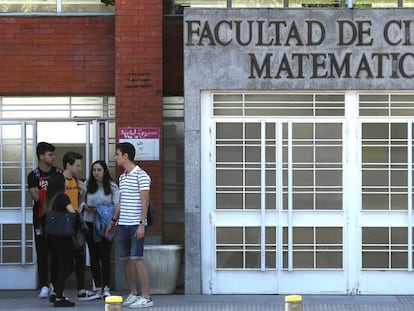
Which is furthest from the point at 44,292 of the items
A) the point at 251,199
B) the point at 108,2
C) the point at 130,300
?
the point at 108,2

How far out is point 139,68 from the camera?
11125 millimetres

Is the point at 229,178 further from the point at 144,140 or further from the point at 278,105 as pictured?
the point at 144,140

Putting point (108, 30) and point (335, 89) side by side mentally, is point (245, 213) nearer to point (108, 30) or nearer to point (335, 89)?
point (335, 89)

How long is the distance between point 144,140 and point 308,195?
7.24 ft

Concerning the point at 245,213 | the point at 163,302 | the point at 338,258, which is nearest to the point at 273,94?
the point at 245,213

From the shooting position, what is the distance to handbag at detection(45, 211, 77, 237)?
993 centimetres

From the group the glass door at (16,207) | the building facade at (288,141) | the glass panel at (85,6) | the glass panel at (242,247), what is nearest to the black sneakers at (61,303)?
the building facade at (288,141)

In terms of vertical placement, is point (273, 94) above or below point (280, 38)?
below

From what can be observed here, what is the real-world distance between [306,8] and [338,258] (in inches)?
124

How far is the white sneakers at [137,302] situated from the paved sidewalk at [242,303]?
7 cm

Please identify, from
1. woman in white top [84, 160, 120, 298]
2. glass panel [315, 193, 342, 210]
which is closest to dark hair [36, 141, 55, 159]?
woman in white top [84, 160, 120, 298]

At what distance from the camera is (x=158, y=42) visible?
36.5 feet

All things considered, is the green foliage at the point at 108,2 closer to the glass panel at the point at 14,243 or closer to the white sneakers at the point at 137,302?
the glass panel at the point at 14,243

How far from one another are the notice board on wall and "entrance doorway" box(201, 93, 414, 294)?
0.67 meters
